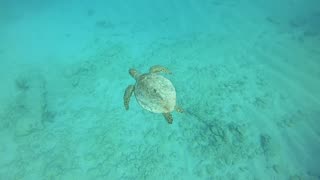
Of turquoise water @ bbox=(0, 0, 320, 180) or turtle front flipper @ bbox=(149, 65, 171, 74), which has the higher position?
turtle front flipper @ bbox=(149, 65, 171, 74)

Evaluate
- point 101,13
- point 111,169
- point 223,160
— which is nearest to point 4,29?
point 101,13

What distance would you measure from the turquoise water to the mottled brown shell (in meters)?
0.57

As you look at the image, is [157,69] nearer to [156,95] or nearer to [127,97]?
[127,97]

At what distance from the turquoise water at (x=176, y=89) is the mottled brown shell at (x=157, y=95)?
1.88ft

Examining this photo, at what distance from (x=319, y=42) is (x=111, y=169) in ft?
13.8

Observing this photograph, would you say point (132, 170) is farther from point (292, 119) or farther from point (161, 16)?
point (161, 16)

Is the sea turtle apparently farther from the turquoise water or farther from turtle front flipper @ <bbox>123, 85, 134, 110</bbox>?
the turquoise water

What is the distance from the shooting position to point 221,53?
4871mm

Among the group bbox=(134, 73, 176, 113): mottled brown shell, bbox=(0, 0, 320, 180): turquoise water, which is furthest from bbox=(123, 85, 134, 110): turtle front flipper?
bbox=(134, 73, 176, 113): mottled brown shell

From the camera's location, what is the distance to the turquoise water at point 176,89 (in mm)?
3553

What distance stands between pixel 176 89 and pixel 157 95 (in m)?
1.04

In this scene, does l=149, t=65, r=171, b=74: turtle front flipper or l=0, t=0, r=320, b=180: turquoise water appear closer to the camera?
l=0, t=0, r=320, b=180: turquoise water

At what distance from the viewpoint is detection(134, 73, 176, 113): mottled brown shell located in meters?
3.27

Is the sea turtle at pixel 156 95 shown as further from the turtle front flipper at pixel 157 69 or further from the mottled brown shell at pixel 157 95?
the turtle front flipper at pixel 157 69
